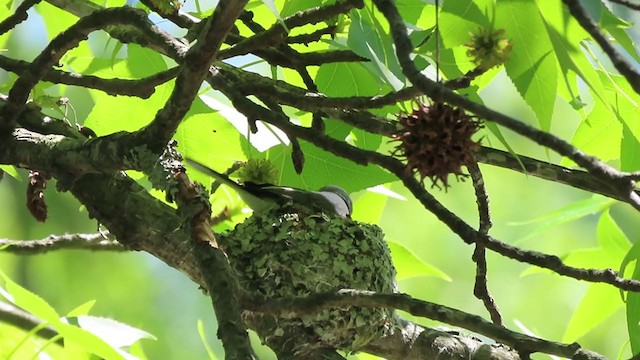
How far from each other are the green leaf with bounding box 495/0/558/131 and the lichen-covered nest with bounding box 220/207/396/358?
490 millimetres

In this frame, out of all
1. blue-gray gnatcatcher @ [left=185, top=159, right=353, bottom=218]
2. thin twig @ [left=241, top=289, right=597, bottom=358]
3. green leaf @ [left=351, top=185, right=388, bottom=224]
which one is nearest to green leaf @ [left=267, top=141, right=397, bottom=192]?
blue-gray gnatcatcher @ [left=185, top=159, right=353, bottom=218]

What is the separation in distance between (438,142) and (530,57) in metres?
0.22

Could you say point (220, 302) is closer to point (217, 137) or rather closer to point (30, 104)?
point (30, 104)

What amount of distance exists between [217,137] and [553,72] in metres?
0.92

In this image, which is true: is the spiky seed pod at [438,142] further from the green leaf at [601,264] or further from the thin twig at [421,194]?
the green leaf at [601,264]

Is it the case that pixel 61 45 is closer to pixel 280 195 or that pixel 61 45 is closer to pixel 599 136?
pixel 280 195

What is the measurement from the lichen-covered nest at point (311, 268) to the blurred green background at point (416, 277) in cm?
302

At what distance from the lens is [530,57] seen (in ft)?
3.37

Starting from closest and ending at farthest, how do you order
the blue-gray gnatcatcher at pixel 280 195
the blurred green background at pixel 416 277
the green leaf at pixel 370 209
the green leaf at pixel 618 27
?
the green leaf at pixel 618 27, the blue-gray gnatcatcher at pixel 280 195, the green leaf at pixel 370 209, the blurred green background at pixel 416 277

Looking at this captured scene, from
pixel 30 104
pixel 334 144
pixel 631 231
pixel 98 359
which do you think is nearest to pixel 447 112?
pixel 334 144

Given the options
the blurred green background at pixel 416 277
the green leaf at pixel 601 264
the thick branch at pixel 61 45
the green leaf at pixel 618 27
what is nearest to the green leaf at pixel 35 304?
the thick branch at pixel 61 45

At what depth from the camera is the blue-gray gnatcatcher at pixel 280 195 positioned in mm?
1675

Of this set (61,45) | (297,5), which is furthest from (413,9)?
(61,45)

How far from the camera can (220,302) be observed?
96 centimetres
